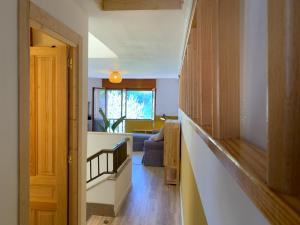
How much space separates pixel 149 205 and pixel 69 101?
7.81 feet

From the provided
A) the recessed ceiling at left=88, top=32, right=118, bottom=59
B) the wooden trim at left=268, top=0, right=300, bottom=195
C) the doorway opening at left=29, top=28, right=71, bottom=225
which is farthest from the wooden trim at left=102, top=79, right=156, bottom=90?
the wooden trim at left=268, top=0, right=300, bottom=195

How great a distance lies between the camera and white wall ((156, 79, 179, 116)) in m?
9.91

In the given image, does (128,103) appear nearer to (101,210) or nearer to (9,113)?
(101,210)

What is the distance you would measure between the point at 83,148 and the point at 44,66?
84cm

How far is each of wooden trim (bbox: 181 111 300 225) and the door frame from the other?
116 cm

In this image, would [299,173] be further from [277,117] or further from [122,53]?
[122,53]

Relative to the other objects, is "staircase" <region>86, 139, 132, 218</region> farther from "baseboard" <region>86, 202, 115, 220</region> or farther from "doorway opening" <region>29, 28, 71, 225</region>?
"doorway opening" <region>29, 28, 71, 225</region>

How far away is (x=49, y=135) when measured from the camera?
2.27 meters

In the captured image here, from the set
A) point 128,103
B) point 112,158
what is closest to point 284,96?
point 112,158

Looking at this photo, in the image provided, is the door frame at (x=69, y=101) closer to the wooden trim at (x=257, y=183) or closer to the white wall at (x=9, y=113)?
the white wall at (x=9, y=113)

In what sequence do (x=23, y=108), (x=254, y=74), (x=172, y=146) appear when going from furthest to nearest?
1. (x=172, y=146)
2. (x=23, y=108)
3. (x=254, y=74)

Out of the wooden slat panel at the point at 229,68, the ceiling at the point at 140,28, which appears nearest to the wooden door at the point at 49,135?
the ceiling at the point at 140,28

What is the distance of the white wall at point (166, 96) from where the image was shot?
9.91 m

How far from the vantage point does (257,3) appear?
567 millimetres
